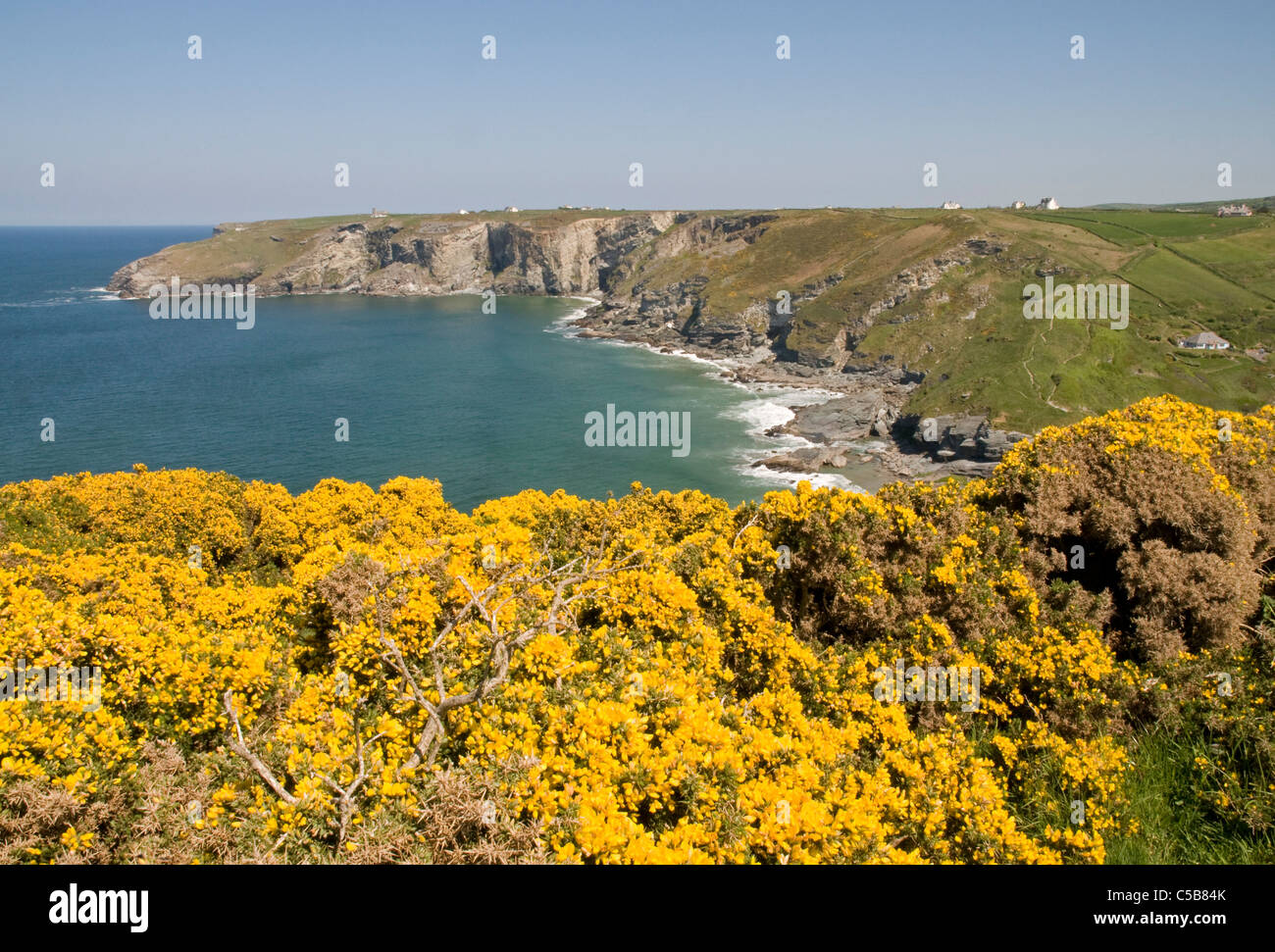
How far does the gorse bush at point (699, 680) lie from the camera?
22.9 feet

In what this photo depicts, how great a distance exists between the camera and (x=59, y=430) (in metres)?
74.6

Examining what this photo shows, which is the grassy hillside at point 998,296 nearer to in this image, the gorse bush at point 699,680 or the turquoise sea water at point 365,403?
the turquoise sea water at point 365,403

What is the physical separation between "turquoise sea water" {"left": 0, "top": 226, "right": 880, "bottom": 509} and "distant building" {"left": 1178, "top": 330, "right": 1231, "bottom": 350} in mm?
50116

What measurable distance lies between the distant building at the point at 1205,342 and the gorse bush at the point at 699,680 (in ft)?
299

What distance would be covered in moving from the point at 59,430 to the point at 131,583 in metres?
78.9

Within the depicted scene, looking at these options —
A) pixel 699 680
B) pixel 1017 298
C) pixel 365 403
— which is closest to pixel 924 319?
pixel 1017 298

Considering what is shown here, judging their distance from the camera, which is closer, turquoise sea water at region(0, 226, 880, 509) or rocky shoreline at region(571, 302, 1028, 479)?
turquoise sea water at region(0, 226, 880, 509)

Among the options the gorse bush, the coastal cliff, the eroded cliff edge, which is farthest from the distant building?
the gorse bush

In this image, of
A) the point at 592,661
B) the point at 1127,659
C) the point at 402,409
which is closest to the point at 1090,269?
the point at 402,409

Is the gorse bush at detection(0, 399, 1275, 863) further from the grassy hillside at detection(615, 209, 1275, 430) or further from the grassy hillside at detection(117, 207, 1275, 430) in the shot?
the grassy hillside at detection(117, 207, 1275, 430)

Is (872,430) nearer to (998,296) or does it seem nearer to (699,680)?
(998,296)

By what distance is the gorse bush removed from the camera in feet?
22.9
